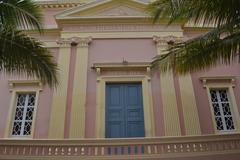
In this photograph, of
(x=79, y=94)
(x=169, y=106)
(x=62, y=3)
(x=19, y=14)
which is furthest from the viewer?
(x=62, y=3)

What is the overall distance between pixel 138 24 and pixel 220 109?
4834mm

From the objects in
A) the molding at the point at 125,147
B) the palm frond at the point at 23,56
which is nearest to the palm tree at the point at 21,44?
the palm frond at the point at 23,56

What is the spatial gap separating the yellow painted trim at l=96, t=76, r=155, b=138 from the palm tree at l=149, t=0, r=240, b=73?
142 inches

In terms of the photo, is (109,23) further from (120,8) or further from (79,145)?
(79,145)

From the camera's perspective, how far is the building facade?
401 inches

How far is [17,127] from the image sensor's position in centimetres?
1068

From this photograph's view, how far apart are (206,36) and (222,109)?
17.3 feet

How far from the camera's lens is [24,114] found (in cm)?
1082

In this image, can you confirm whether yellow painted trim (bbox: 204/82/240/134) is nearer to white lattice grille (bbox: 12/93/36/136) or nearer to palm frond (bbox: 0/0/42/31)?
white lattice grille (bbox: 12/93/36/136)

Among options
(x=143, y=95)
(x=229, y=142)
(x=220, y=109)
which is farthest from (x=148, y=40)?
(x=229, y=142)

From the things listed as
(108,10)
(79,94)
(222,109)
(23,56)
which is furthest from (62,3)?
(222,109)

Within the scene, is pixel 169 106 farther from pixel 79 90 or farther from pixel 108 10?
pixel 108 10

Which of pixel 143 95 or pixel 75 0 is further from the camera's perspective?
pixel 75 0

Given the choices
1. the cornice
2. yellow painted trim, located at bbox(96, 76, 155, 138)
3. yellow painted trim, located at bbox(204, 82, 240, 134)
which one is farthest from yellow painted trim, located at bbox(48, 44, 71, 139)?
yellow painted trim, located at bbox(204, 82, 240, 134)
